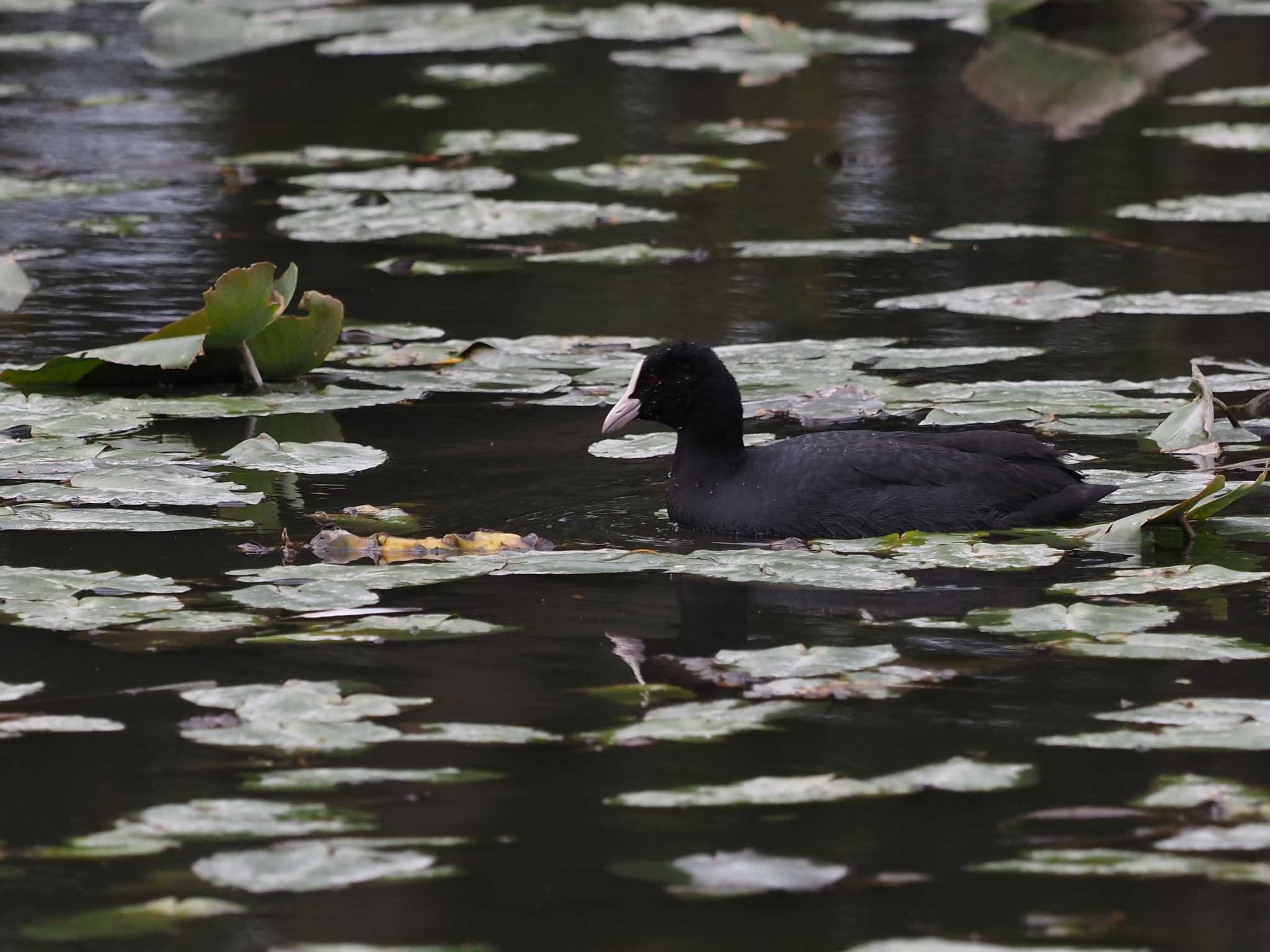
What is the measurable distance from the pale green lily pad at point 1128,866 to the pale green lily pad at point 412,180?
27.1 feet

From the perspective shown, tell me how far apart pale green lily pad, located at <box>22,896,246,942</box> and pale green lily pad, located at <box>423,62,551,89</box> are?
12.3m

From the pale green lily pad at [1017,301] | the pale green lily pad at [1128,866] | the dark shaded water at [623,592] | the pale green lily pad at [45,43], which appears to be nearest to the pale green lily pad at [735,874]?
the dark shaded water at [623,592]

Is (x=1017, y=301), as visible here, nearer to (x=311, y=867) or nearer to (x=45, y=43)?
(x=311, y=867)

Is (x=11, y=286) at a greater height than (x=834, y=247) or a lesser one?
greater

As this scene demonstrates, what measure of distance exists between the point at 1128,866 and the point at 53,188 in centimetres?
969

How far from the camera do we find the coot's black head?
268 inches

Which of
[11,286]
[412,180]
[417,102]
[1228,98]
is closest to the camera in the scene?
[11,286]

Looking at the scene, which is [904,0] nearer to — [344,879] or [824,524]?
[824,524]

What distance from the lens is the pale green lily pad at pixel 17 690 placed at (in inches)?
193

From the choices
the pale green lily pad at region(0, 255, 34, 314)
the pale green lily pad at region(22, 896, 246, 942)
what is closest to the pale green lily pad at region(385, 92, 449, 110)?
the pale green lily pad at region(0, 255, 34, 314)

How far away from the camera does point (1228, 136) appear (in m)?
13.2

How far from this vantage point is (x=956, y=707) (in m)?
4.88

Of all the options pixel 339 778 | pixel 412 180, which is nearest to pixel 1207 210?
pixel 412 180

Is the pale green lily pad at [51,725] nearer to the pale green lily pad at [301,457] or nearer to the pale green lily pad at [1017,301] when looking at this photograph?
the pale green lily pad at [301,457]
